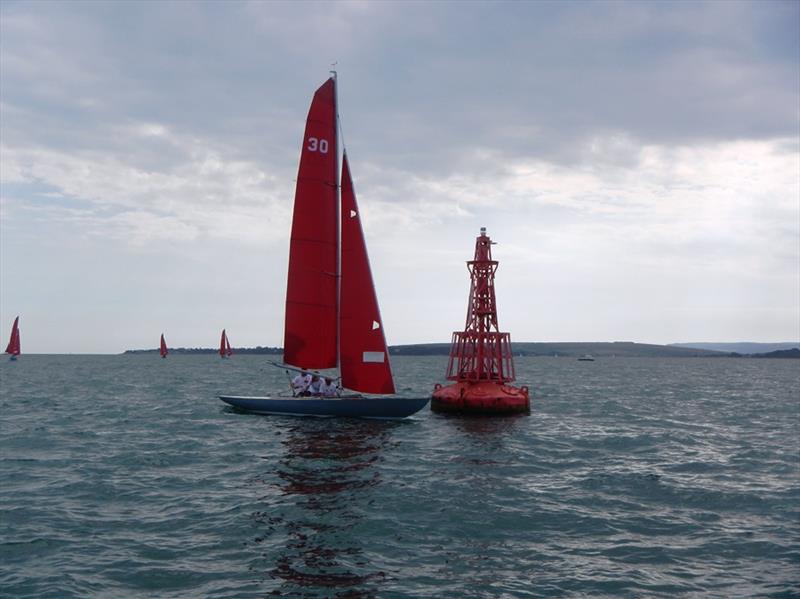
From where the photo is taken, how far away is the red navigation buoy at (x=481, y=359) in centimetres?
3931

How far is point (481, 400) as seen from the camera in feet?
128

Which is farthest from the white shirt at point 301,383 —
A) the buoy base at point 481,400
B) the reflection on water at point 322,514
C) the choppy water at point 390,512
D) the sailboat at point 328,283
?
the buoy base at point 481,400

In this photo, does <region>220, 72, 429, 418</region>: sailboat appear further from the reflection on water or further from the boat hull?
the reflection on water

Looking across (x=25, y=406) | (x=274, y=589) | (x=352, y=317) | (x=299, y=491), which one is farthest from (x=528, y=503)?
(x=25, y=406)

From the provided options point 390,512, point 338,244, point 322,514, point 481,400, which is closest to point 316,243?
point 338,244

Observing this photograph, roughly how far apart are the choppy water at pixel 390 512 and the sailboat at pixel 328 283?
9.08 ft

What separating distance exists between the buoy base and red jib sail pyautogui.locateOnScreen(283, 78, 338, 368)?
7.83m

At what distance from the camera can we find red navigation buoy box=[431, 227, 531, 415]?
39.3 metres

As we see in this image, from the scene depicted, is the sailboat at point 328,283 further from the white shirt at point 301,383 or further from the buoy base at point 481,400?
the buoy base at point 481,400

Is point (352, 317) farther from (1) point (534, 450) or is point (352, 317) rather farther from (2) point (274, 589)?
(2) point (274, 589)

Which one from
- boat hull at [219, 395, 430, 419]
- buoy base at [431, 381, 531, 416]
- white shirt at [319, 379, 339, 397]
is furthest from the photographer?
buoy base at [431, 381, 531, 416]

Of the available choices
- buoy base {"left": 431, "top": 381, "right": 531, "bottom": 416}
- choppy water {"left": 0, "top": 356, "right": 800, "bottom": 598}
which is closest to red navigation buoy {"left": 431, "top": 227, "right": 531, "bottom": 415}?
buoy base {"left": 431, "top": 381, "right": 531, "bottom": 416}

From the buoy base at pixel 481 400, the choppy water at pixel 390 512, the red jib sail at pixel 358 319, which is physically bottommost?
the choppy water at pixel 390 512

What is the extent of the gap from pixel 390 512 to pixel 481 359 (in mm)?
23219
